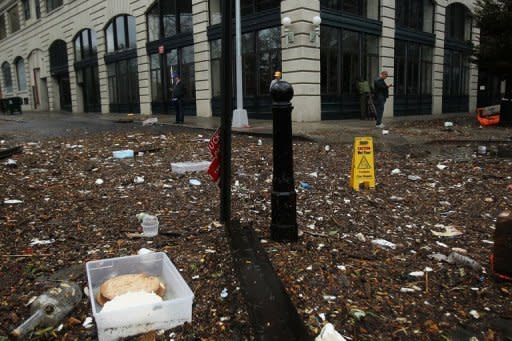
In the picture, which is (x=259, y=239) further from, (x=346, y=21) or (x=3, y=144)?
(x=346, y=21)

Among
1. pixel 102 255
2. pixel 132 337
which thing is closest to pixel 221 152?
pixel 102 255

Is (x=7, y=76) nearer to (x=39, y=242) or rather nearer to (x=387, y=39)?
(x=387, y=39)

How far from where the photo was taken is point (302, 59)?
15.4 metres

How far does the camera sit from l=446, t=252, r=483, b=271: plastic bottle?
113 inches

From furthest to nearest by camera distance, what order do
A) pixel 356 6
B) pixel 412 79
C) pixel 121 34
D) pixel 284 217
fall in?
1. pixel 121 34
2. pixel 412 79
3. pixel 356 6
4. pixel 284 217

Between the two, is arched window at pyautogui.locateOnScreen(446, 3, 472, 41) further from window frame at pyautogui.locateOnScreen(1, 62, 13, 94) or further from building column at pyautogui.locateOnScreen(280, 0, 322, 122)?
window frame at pyautogui.locateOnScreen(1, 62, 13, 94)

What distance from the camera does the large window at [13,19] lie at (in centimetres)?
3916

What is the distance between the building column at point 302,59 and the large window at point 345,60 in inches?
28.8

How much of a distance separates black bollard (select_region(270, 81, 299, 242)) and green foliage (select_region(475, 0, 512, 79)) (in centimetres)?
1467

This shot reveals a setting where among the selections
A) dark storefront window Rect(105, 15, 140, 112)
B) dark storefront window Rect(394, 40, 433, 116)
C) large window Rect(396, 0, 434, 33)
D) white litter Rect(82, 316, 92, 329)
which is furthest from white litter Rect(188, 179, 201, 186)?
dark storefront window Rect(105, 15, 140, 112)

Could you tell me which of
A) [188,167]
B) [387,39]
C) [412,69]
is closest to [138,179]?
[188,167]

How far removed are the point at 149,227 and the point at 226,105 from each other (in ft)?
3.83

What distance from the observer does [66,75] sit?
32.6 meters

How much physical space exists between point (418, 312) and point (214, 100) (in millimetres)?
17690
